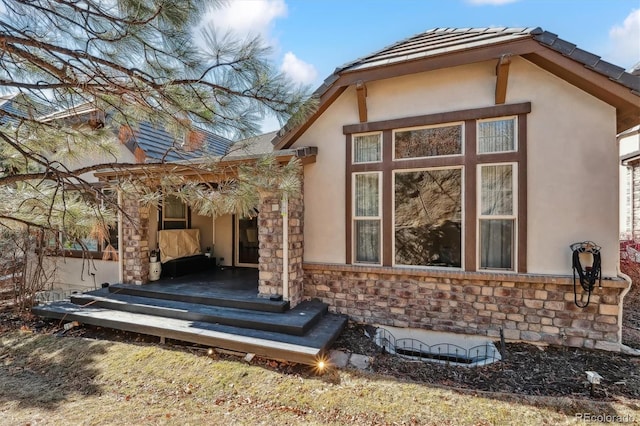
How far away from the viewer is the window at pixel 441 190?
5242mm

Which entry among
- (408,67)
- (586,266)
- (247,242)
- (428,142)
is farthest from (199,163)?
(586,266)

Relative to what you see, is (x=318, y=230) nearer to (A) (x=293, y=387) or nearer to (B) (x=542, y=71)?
(A) (x=293, y=387)

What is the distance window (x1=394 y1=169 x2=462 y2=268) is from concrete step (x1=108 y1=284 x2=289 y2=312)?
2.70m

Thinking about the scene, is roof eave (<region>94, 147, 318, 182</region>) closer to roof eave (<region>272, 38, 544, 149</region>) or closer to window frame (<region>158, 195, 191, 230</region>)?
roof eave (<region>272, 38, 544, 149</region>)

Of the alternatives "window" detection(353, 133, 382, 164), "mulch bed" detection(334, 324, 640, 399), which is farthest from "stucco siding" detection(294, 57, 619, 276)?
"mulch bed" detection(334, 324, 640, 399)

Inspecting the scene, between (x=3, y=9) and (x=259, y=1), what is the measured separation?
2091 mm

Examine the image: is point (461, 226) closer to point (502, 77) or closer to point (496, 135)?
point (496, 135)

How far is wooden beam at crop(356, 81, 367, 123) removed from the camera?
18.8 feet

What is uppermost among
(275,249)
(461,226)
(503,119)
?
(503,119)

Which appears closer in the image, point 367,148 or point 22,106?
point 22,106

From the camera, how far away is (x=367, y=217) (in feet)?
20.2

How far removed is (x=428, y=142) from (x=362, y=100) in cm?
154

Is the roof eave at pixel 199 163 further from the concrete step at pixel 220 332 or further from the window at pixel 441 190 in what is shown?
the concrete step at pixel 220 332

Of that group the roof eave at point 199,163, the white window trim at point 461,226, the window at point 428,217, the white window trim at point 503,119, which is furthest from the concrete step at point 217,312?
the white window trim at point 503,119
